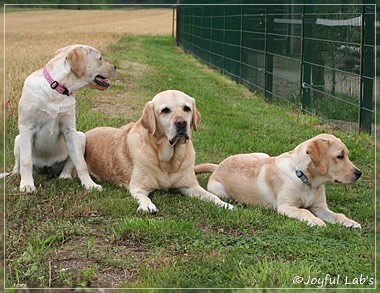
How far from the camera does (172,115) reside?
5.52 meters

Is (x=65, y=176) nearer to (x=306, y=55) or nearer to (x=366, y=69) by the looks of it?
(x=366, y=69)

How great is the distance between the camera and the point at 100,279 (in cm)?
375

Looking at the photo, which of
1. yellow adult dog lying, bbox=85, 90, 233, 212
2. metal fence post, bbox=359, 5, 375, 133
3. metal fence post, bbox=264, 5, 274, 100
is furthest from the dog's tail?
metal fence post, bbox=264, 5, 274, 100

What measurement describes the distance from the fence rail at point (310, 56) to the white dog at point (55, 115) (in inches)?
111

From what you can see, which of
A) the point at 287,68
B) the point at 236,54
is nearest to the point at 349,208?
the point at 287,68

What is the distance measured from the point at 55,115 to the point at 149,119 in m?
0.91

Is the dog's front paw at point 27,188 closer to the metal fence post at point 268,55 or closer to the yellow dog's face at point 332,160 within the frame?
the yellow dog's face at point 332,160

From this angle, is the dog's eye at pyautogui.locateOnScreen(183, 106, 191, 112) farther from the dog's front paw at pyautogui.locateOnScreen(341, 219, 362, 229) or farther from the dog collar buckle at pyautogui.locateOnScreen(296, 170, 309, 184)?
the dog's front paw at pyautogui.locateOnScreen(341, 219, 362, 229)

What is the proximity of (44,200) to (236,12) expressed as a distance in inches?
476

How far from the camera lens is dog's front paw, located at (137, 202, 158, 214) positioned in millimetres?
5215

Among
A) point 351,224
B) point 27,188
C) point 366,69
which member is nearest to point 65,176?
point 27,188

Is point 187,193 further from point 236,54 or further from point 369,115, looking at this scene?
point 236,54

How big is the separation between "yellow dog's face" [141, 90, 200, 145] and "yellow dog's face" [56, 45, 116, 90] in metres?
0.86

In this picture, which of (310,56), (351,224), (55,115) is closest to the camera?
(351,224)
